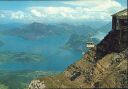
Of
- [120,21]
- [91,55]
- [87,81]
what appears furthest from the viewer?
[91,55]

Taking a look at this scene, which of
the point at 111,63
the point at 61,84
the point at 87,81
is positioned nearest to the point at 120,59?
the point at 111,63

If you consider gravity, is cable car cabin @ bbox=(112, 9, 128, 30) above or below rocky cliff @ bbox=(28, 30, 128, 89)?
above

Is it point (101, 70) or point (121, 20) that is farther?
point (121, 20)

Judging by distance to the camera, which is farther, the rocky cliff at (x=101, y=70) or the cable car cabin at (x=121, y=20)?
the cable car cabin at (x=121, y=20)

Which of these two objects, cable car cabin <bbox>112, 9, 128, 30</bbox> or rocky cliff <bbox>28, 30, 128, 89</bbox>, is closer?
rocky cliff <bbox>28, 30, 128, 89</bbox>

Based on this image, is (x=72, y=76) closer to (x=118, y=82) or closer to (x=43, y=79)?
(x=43, y=79)

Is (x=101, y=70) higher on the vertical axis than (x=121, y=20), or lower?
lower

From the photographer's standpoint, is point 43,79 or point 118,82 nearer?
point 118,82

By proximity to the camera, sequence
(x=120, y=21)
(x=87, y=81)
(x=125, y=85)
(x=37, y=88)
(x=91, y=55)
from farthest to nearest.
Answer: (x=91, y=55)
(x=120, y=21)
(x=87, y=81)
(x=37, y=88)
(x=125, y=85)
